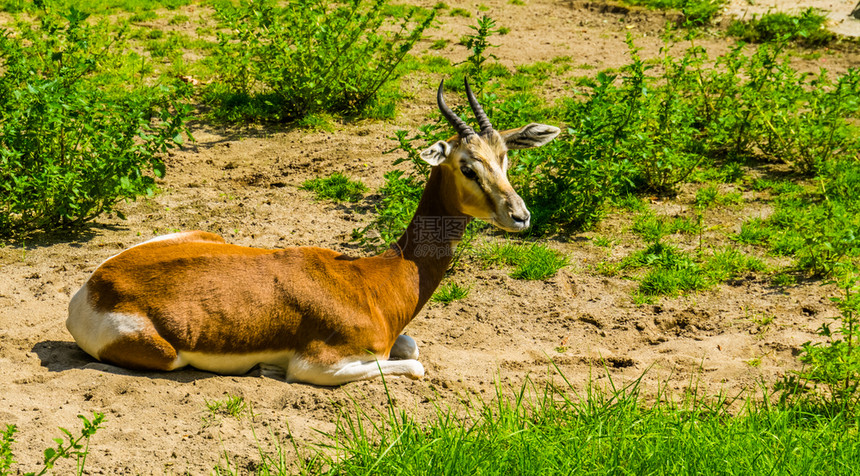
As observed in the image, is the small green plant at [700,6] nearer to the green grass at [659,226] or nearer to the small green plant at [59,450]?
the green grass at [659,226]

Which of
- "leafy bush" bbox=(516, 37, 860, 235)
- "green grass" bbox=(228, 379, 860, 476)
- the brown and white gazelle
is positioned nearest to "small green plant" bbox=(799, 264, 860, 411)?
"green grass" bbox=(228, 379, 860, 476)

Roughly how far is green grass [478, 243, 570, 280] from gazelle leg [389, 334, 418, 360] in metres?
1.53

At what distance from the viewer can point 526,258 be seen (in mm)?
6398

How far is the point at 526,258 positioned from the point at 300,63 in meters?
3.64

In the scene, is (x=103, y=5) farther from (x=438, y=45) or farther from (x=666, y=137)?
(x=666, y=137)

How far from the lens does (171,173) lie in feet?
24.8

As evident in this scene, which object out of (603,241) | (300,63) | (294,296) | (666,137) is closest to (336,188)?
(300,63)

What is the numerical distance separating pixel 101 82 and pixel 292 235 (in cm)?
382

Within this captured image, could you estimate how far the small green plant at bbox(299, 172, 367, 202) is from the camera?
730 centimetres

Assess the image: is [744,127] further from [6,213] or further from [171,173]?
[6,213]

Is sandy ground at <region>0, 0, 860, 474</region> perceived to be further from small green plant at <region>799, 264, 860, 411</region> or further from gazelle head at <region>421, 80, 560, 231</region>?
gazelle head at <region>421, 80, 560, 231</region>

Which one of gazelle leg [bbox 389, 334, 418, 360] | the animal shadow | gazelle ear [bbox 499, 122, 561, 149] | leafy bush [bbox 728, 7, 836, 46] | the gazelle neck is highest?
gazelle ear [bbox 499, 122, 561, 149]

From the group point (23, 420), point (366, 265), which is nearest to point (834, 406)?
point (366, 265)

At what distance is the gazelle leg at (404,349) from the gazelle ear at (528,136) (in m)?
1.38
